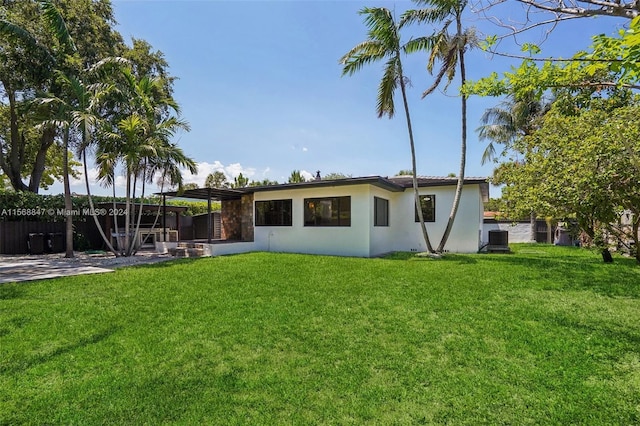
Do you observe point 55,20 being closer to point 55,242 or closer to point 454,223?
point 55,242

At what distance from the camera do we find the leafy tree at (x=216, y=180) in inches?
1378

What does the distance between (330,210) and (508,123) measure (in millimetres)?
17428

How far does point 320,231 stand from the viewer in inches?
488

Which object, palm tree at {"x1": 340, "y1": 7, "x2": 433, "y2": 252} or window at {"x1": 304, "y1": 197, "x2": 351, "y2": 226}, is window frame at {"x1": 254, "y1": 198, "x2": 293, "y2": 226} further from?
palm tree at {"x1": 340, "y1": 7, "x2": 433, "y2": 252}

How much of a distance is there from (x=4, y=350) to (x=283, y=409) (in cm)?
346

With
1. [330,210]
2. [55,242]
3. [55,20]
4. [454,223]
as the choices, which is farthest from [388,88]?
[55,242]

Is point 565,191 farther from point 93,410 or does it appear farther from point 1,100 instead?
point 1,100

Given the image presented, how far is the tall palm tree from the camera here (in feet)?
31.6

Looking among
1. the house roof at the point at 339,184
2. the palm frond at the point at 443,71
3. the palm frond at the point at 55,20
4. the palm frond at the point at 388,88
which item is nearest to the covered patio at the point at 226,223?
the house roof at the point at 339,184

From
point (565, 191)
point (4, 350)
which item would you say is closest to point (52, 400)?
point (4, 350)

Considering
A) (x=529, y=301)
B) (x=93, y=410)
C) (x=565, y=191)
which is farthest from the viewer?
(x=565, y=191)

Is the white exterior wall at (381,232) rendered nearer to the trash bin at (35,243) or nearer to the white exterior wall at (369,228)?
the white exterior wall at (369,228)

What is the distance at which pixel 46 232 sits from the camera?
14.2m

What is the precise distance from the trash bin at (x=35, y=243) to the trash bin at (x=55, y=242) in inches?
13.4
